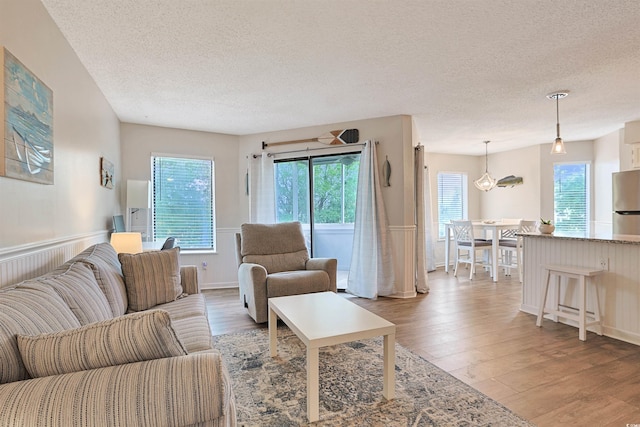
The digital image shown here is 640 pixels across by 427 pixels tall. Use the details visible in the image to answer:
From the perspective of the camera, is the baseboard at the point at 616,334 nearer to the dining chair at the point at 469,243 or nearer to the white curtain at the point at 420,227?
the white curtain at the point at 420,227

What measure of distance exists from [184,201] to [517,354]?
14.6 feet

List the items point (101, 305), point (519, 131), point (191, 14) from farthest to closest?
point (519, 131) → point (191, 14) → point (101, 305)

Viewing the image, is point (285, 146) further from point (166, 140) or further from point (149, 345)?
point (149, 345)

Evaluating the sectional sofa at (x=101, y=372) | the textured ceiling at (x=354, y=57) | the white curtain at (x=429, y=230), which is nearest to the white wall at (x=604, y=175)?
the textured ceiling at (x=354, y=57)

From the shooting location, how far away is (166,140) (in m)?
4.71

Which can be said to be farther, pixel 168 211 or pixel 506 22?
pixel 168 211

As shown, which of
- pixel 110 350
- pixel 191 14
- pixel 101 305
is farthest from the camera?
pixel 191 14

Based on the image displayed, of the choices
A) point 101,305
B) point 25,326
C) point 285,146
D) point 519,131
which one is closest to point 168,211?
point 285,146

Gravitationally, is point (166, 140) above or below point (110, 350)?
above

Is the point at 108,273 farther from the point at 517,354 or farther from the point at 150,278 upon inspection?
the point at 517,354

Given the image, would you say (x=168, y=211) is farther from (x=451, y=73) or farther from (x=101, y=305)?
(x=451, y=73)

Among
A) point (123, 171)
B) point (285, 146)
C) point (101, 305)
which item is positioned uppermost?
point (285, 146)

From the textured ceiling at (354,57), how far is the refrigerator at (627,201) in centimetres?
86

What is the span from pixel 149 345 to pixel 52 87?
6.56 feet
